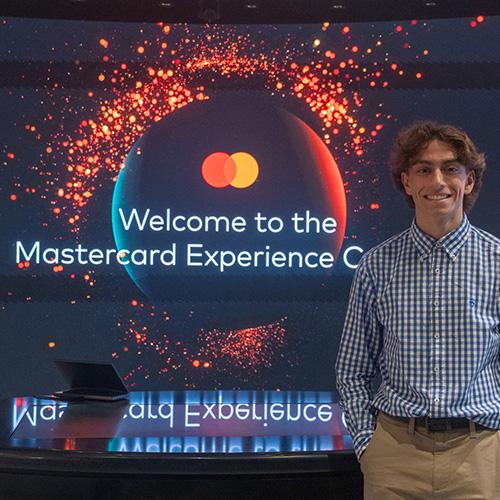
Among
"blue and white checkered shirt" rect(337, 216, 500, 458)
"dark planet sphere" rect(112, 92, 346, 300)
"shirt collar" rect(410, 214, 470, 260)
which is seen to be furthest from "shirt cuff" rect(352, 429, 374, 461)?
"dark planet sphere" rect(112, 92, 346, 300)

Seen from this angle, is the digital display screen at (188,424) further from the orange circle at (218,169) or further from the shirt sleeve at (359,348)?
the orange circle at (218,169)

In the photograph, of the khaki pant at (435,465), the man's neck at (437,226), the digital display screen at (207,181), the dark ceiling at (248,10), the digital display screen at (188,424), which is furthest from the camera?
the digital display screen at (207,181)

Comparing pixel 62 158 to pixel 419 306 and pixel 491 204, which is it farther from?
pixel 419 306

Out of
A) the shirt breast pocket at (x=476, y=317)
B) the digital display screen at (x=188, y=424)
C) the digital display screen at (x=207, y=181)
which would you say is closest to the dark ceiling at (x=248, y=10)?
the digital display screen at (x=207, y=181)

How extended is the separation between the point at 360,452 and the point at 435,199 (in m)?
0.59

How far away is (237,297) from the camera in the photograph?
5.33 m

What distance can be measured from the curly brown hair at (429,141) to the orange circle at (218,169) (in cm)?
339

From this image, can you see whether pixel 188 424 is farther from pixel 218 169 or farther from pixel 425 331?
pixel 218 169

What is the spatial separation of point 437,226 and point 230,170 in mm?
3512

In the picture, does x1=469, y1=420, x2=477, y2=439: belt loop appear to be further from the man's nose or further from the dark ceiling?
the dark ceiling

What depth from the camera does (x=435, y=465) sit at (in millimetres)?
1771

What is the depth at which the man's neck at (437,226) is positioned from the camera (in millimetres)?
1873

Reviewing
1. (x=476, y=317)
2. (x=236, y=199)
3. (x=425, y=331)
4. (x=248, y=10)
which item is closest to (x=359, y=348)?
(x=425, y=331)

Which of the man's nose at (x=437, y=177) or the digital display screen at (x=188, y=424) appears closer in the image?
the man's nose at (x=437, y=177)
